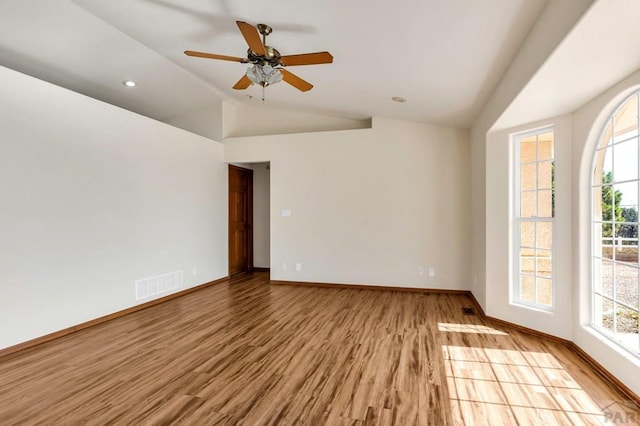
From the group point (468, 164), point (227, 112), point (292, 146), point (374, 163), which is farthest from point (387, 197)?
point (227, 112)

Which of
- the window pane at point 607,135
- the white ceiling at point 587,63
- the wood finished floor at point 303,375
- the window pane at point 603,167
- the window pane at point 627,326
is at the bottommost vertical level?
the wood finished floor at point 303,375

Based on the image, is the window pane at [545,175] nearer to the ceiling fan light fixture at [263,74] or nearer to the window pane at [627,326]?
the window pane at [627,326]

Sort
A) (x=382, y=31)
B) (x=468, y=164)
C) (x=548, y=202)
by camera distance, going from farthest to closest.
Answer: (x=468, y=164), (x=548, y=202), (x=382, y=31)

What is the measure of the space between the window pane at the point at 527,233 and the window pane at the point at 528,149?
0.70m

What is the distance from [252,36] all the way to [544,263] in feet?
11.8

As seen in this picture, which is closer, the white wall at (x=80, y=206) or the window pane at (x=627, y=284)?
A: the window pane at (x=627, y=284)

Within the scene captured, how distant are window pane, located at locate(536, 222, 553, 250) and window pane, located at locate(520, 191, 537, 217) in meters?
0.15

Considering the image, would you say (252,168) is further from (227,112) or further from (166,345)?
(166,345)

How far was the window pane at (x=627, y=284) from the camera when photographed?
2395mm

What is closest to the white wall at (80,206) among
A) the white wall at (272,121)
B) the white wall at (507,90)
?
the white wall at (272,121)

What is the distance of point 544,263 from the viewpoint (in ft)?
11.4

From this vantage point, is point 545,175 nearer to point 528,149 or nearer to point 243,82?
point 528,149

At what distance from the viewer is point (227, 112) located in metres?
6.27

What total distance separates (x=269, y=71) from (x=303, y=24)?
0.52 m
